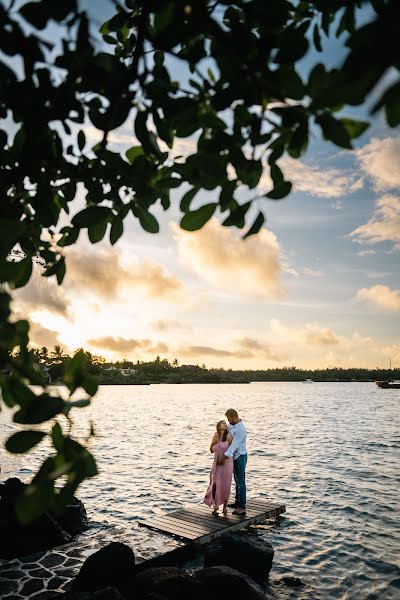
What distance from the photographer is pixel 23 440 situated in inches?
49.6

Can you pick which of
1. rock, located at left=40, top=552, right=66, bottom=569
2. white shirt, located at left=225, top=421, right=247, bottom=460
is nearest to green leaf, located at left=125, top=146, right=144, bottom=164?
rock, located at left=40, top=552, right=66, bottom=569

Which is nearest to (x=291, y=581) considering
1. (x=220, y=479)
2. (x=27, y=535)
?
(x=220, y=479)

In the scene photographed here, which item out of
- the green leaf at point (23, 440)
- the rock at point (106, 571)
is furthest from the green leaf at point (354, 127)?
the rock at point (106, 571)

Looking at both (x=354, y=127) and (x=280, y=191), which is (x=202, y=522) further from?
(x=354, y=127)

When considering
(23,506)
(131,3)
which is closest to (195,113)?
(23,506)

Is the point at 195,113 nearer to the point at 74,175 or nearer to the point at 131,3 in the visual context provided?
the point at 74,175

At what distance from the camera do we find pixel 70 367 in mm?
1308

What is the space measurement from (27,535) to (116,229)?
8.88 meters

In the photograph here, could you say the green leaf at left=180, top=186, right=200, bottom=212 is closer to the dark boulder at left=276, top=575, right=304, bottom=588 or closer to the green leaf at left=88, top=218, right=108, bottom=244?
the green leaf at left=88, top=218, right=108, bottom=244

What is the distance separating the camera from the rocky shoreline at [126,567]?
6.28m

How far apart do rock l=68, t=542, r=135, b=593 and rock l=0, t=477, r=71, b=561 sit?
2206 millimetres

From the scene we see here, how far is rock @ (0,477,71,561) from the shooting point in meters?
8.55

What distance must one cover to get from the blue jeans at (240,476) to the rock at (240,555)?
201cm

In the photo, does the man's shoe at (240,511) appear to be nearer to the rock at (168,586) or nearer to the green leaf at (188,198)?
the rock at (168,586)
